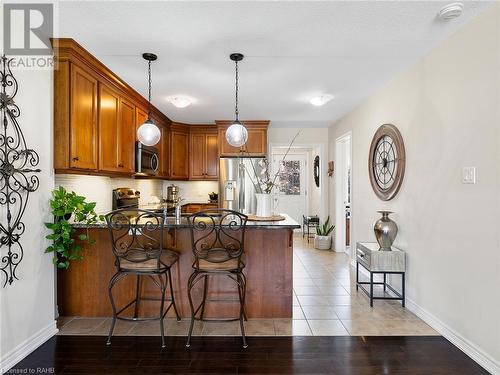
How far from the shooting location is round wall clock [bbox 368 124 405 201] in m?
3.26

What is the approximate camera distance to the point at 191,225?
7.83ft

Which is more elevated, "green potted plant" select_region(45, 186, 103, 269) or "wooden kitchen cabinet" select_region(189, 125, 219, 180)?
"wooden kitchen cabinet" select_region(189, 125, 219, 180)

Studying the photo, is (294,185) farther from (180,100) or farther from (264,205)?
(264,205)

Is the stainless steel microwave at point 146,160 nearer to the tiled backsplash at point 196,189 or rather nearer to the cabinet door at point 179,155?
the cabinet door at point 179,155

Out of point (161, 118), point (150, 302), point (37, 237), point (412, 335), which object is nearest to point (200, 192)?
point (161, 118)

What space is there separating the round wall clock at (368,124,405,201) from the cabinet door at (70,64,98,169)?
10.4 feet

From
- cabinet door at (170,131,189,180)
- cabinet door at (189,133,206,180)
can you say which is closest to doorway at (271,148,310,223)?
cabinet door at (189,133,206,180)

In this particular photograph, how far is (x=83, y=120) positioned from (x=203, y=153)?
3117mm

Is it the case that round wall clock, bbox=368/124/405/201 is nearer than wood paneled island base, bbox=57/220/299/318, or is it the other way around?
wood paneled island base, bbox=57/220/299/318

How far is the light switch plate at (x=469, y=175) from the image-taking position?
2.20 meters

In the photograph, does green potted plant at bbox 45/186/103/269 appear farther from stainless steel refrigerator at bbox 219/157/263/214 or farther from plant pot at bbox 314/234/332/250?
plant pot at bbox 314/234/332/250

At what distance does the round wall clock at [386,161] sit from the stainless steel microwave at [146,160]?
3.03 m

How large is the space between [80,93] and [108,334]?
2138 mm

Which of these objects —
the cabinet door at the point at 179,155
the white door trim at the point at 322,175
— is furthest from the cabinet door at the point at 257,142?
the cabinet door at the point at 179,155
